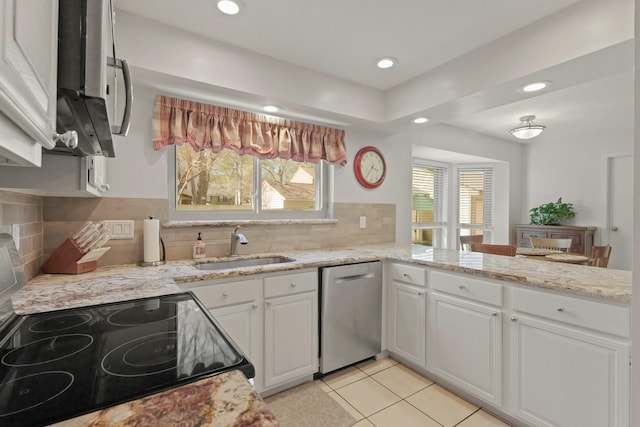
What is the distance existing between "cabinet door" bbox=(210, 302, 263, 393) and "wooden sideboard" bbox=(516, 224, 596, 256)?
4.63 metres

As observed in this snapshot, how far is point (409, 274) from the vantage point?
7.71ft

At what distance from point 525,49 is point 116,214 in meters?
2.80

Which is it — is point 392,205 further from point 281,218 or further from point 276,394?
point 276,394

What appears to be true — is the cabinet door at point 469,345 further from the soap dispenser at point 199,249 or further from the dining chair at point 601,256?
the dining chair at point 601,256

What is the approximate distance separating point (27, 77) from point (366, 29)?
1.93 metres

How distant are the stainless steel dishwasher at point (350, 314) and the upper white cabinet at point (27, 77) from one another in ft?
6.11

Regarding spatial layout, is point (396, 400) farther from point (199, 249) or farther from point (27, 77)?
point (27, 77)

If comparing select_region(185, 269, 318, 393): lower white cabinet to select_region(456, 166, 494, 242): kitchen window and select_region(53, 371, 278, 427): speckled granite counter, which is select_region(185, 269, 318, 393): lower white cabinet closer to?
select_region(53, 371, 278, 427): speckled granite counter

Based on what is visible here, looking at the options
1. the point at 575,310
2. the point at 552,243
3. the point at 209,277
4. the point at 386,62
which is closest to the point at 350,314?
the point at 209,277

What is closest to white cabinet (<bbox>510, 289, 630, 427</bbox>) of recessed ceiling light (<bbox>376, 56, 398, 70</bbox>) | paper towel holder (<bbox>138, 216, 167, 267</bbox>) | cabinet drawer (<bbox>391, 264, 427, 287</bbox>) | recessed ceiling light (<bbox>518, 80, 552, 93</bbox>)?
cabinet drawer (<bbox>391, 264, 427, 287</bbox>)

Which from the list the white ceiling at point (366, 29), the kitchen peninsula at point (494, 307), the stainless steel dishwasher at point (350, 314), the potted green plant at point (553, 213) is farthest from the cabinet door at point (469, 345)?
the potted green plant at point (553, 213)

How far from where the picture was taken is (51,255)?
1796mm

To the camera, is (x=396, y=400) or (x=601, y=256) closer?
(x=396, y=400)

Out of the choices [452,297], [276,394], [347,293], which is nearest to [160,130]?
[347,293]
